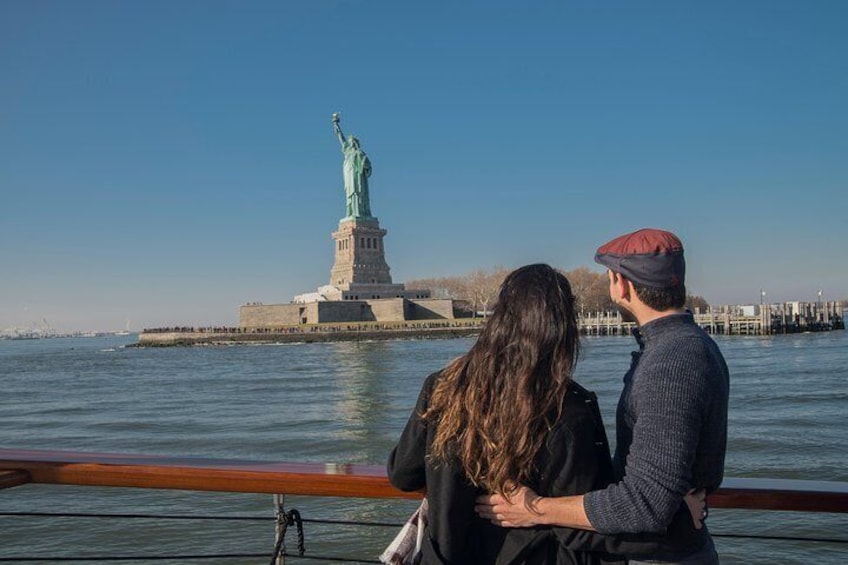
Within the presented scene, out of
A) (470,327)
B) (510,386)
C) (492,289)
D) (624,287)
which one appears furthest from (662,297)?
(492,289)

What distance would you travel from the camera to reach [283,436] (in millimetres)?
14469

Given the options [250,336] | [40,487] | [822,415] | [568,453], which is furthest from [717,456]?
[250,336]

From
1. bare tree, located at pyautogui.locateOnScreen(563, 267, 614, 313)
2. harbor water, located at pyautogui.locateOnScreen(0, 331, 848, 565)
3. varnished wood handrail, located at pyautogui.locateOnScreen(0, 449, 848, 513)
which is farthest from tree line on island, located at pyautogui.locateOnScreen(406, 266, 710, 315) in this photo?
varnished wood handrail, located at pyautogui.locateOnScreen(0, 449, 848, 513)

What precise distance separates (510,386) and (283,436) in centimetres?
1324

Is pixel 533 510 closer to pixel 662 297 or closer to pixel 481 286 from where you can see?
pixel 662 297

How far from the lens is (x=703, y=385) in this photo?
1785 mm

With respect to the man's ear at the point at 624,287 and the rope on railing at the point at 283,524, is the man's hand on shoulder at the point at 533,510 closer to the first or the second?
the man's ear at the point at 624,287

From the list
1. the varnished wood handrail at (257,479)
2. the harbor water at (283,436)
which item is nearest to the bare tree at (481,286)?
the harbor water at (283,436)

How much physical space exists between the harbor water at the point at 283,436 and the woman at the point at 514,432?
524 mm

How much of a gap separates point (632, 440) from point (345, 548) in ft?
19.6

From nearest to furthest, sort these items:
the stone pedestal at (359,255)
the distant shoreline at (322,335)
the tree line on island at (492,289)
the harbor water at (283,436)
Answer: the harbor water at (283,436), the distant shoreline at (322,335), the stone pedestal at (359,255), the tree line on island at (492,289)

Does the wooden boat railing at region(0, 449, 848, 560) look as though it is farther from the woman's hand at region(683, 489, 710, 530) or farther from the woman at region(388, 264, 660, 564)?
the woman at region(388, 264, 660, 564)

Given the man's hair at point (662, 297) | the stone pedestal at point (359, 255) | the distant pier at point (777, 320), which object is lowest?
the distant pier at point (777, 320)

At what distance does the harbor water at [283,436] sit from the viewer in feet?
24.5
